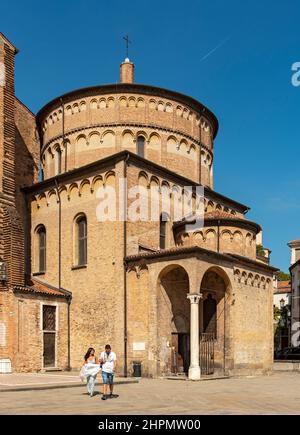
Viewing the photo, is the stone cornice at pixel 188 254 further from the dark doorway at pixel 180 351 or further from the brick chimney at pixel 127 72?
the brick chimney at pixel 127 72

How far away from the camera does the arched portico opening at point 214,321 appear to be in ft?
80.7

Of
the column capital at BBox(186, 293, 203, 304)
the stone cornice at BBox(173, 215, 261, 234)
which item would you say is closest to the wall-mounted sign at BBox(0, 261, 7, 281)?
the column capital at BBox(186, 293, 203, 304)

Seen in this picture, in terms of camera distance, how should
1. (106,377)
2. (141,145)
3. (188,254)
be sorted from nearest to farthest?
(106,377)
(188,254)
(141,145)

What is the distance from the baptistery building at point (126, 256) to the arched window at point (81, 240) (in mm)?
59

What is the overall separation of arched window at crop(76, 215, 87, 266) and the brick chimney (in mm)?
9747

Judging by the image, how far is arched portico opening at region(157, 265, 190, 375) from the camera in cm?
2380

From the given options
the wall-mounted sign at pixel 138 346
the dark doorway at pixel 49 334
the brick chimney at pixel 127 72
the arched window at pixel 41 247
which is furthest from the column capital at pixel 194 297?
the brick chimney at pixel 127 72

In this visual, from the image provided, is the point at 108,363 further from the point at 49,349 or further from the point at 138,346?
the point at 49,349

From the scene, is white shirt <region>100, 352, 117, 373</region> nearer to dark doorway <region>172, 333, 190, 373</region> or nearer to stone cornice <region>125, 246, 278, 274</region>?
stone cornice <region>125, 246, 278, 274</region>

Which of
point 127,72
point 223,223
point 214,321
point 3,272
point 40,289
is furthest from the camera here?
point 127,72

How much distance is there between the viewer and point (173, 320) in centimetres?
2456

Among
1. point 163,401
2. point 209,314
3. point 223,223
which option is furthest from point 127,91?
point 163,401

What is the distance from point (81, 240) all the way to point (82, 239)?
111 millimetres
